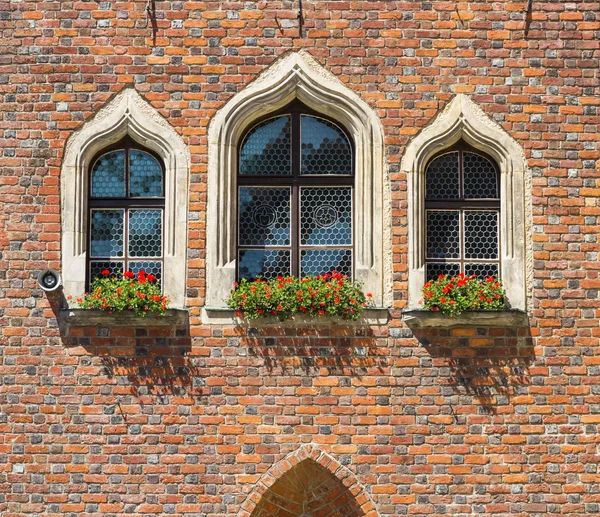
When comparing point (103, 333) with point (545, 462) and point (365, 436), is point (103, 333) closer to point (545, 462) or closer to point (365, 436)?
point (365, 436)

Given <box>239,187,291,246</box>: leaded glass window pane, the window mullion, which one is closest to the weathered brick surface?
<box>239,187,291,246</box>: leaded glass window pane

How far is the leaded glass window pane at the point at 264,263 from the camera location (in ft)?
31.2

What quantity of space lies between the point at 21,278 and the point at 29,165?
1.03 meters

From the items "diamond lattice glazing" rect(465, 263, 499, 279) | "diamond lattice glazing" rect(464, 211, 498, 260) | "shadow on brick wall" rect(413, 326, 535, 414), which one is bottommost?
"shadow on brick wall" rect(413, 326, 535, 414)

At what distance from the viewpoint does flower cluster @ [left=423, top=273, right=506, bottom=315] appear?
354 inches

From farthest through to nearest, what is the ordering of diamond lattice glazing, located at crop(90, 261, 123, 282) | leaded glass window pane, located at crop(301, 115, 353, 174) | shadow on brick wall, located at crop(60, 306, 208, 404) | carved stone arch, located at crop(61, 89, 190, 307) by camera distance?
1. leaded glass window pane, located at crop(301, 115, 353, 174)
2. diamond lattice glazing, located at crop(90, 261, 123, 282)
3. carved stone arch, located at crop(61, 89, 190, 307)
4. shadow on brick wall, located at crop(60, 306, 208, 404)

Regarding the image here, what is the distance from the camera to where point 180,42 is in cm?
952

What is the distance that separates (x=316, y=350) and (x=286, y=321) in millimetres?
370

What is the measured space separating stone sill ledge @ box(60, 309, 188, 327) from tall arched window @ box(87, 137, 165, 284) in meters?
0.48

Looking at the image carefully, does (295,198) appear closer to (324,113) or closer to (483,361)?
(324,113)

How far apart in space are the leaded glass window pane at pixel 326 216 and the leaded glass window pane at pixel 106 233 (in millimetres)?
1682

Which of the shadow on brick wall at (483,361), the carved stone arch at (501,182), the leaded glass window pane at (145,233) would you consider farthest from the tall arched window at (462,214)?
the leaded glass window pane at (145,233)

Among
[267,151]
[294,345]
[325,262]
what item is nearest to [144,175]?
[267,151]

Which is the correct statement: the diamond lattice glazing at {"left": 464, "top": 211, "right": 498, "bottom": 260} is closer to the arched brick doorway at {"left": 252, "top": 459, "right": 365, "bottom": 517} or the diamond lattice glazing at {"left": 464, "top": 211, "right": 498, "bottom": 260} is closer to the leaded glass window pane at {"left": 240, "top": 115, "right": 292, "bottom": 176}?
the leaded glass window pane at {"left": 240, "top": 115, "right": 292, "bottom": 176}
